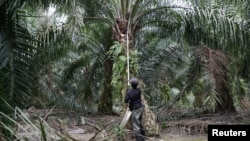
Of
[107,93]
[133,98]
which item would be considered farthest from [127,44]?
[107,93]

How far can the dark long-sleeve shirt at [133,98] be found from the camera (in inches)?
294

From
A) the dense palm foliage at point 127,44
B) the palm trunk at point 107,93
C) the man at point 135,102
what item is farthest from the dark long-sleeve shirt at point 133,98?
the palm trunk at point 107,93

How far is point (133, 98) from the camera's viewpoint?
7.49 metres

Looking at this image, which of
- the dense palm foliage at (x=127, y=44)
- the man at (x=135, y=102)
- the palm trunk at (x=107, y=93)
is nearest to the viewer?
the dense palm foliage at (x=127, y=44)

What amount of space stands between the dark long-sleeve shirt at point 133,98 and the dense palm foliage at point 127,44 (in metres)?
0.97

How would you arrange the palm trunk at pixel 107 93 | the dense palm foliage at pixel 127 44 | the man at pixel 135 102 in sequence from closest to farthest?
the dense palm foliage at pixel 127 44
the man at pixel 135 102
the palm trunk at pixel 107 93

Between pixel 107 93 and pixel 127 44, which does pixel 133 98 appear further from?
pixel 107 93

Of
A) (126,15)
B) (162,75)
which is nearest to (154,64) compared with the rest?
(162,75)

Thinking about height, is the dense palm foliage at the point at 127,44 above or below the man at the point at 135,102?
above

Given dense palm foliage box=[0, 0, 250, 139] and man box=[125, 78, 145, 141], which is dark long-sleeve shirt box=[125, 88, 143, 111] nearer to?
man box=[125, 78, 145, 141]

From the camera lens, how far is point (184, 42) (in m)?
11.0

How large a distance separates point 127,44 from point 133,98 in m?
1.61

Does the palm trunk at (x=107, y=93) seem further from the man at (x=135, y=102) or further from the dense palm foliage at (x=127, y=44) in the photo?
the man at (x=135, y=102)

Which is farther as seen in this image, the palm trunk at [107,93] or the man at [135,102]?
the palm trunk at [107,93]
